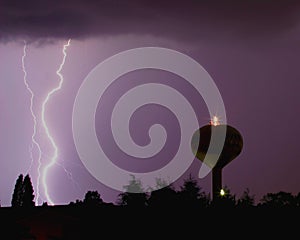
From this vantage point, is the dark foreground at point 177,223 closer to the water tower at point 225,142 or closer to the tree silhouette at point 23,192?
the water tower at point 225,142

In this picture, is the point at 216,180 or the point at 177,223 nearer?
the point at 177,223

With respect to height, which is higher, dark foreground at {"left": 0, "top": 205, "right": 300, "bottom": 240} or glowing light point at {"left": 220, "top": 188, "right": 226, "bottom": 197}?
glowing light point at {"left": 220, "top": 188, "right": 226, "bottom": 197}

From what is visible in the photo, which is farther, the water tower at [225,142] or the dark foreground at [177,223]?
the water tower at [225,142]

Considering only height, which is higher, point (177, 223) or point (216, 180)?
point (216, 180)

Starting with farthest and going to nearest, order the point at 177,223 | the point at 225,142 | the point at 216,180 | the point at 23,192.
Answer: the point at 23,192 → the point at 216,180 → the point at 225,142 → the point at 177,223

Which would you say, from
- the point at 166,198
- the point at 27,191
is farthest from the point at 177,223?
the point at 27,191

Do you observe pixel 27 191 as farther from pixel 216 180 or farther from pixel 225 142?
pixel 225 142

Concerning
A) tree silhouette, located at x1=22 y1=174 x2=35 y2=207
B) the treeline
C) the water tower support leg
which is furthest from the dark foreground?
tree silhouette, located at x1=22 y1=174 x2=35 y2=207

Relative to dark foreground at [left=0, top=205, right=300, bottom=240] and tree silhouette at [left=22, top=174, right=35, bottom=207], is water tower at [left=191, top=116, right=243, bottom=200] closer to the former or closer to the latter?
tree silhouette at [left=22, top=174, right=35, bottom=207]

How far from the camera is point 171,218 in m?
40.5

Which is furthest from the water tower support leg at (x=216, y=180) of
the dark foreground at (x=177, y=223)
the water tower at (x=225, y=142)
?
the dark foreground at (x=177, y=223)

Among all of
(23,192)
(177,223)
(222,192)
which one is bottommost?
(177,223)

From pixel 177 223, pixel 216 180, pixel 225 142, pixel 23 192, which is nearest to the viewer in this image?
pixel 177 223

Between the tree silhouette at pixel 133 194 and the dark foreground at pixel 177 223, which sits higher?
the tree silhouette at pixel 133 194
